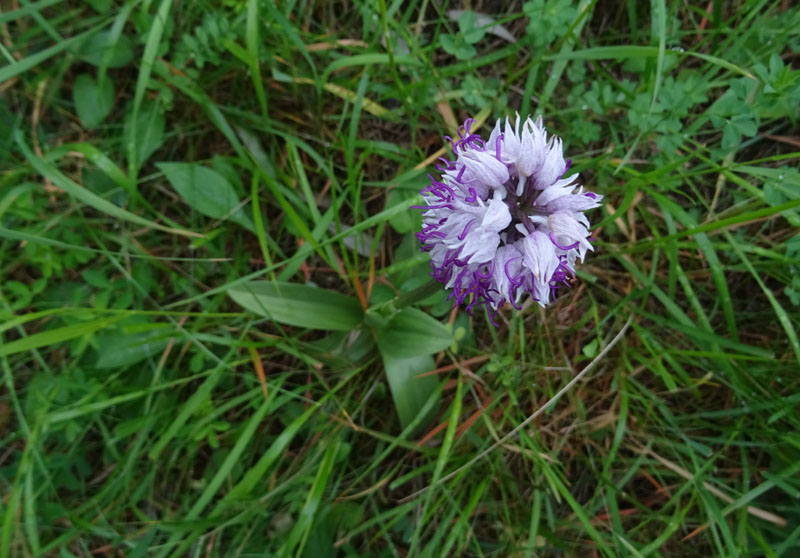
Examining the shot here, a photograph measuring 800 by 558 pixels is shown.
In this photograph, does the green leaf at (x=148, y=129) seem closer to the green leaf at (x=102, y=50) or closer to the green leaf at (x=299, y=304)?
the green leaf at (x=102, y=50)

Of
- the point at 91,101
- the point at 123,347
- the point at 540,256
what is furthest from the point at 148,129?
the point at 540,256

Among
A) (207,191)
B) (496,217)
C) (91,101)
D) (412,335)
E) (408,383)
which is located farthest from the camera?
(91,101)

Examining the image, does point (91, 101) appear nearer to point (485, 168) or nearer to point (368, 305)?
point (368, 305)

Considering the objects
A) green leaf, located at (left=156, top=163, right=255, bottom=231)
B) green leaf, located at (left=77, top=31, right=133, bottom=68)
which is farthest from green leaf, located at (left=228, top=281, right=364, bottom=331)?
green leaf, located at (left=77, top=31, right=133, bottom=68)

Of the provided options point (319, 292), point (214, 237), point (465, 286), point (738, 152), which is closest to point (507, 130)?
point (465, 286)

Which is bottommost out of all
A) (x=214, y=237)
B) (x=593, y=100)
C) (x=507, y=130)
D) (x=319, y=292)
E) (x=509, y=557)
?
(x=509, y=557)

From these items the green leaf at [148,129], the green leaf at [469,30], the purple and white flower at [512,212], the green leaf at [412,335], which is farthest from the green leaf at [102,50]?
the purple and white flower at [512,212]

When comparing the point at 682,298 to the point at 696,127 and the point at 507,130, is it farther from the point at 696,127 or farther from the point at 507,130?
the point at 507,130

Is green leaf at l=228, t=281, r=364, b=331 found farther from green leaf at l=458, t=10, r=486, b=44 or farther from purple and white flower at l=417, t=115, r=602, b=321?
green leaf at l=458, t=10, r=486, b=44

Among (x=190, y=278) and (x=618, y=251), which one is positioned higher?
(x=190, y=278)
